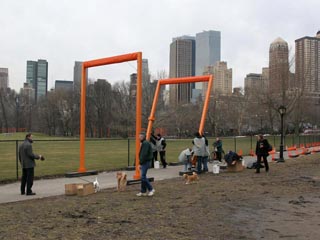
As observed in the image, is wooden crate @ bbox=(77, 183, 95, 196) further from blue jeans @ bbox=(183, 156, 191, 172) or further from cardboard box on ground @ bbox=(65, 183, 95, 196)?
blue jeans @ bbox=(183, 156, 191, 172)

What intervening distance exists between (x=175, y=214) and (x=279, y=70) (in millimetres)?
49870

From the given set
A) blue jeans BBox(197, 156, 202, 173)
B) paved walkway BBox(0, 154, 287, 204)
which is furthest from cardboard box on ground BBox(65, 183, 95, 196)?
blue jeans BBox(197, 156, 202, 173)

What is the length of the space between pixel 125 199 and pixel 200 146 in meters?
6.59

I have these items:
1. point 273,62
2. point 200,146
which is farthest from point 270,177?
point 273,62

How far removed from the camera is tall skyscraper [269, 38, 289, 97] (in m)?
53.8

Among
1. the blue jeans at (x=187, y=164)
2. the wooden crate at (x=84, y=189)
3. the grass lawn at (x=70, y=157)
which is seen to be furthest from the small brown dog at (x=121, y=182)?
the blue jeans at (x=187, y=164)

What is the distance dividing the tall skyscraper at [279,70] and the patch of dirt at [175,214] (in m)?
43.6

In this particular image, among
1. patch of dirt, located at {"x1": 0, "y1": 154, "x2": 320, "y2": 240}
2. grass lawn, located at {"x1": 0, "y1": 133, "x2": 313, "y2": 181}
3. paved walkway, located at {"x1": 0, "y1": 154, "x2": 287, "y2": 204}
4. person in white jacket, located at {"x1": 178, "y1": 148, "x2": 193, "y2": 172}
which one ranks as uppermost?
person in white jacket, located at {"x1": 178, "y1": 148, "x2": 193, "y2": 172}

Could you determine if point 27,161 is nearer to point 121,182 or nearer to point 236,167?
point 121,182

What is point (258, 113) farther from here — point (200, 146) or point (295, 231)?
point (295, 231)

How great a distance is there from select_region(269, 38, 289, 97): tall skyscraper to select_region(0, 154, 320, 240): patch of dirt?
143ft

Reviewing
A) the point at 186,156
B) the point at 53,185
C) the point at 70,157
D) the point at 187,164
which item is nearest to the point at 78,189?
the point at 53,185

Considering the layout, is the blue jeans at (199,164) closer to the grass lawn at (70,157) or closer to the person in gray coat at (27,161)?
the grass lawn at (70,157)

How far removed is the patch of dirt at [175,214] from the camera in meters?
6.70
